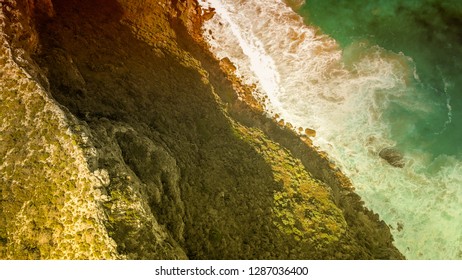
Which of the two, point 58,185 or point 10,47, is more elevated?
point 10,47

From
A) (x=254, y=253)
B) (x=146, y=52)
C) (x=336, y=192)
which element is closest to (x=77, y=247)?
A: (x=254, y=253)

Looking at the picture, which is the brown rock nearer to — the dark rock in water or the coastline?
the coastline

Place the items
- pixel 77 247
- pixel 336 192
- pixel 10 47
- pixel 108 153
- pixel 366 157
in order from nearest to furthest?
pixel 77 247
pixel 108 153
pixel 10 47
pixel 336 192
pixel 366 157

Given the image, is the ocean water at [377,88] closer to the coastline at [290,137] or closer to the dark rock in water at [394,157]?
the dark rock in water at [394,157]

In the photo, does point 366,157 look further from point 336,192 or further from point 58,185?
point 58,185

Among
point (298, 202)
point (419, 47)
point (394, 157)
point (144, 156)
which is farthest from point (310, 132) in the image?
point (144, 156)

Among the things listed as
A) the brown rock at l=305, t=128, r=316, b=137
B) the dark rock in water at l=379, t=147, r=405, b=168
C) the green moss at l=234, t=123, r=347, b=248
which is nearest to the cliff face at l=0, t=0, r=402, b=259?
the green moss at l=234, t=123, r=347, b=248
